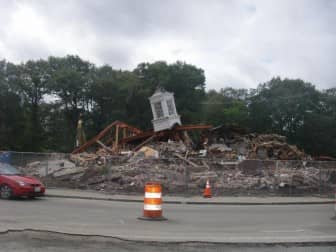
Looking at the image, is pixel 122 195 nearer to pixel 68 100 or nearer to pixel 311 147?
pixel 68 100

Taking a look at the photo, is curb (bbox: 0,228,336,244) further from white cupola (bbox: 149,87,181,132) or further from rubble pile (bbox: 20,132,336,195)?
white cupola (bbox: 149,87,181,132)

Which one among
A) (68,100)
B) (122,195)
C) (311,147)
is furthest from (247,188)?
(311,147)

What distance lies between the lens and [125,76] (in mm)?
71188

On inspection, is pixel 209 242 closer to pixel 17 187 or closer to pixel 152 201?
pixel 152 201

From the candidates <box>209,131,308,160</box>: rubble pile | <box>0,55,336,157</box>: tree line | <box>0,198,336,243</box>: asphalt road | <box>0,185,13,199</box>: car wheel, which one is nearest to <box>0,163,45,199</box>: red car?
<box>0,185,13,199</box>: car wheel

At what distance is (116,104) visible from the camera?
69188 millimetres

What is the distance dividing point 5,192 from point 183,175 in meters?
10.3

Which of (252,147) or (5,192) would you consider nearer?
(5,192)

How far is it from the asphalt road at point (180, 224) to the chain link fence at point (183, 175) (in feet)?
28.6

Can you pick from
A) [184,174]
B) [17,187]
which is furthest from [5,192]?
[184,174]

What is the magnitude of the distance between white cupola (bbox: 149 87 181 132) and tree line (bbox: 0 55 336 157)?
20.6 metres

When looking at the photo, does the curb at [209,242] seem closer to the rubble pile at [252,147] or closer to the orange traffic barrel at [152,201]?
the orange traffic barrel at [152,201]

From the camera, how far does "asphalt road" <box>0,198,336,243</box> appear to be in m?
10.2

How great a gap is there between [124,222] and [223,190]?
42.0 feet
